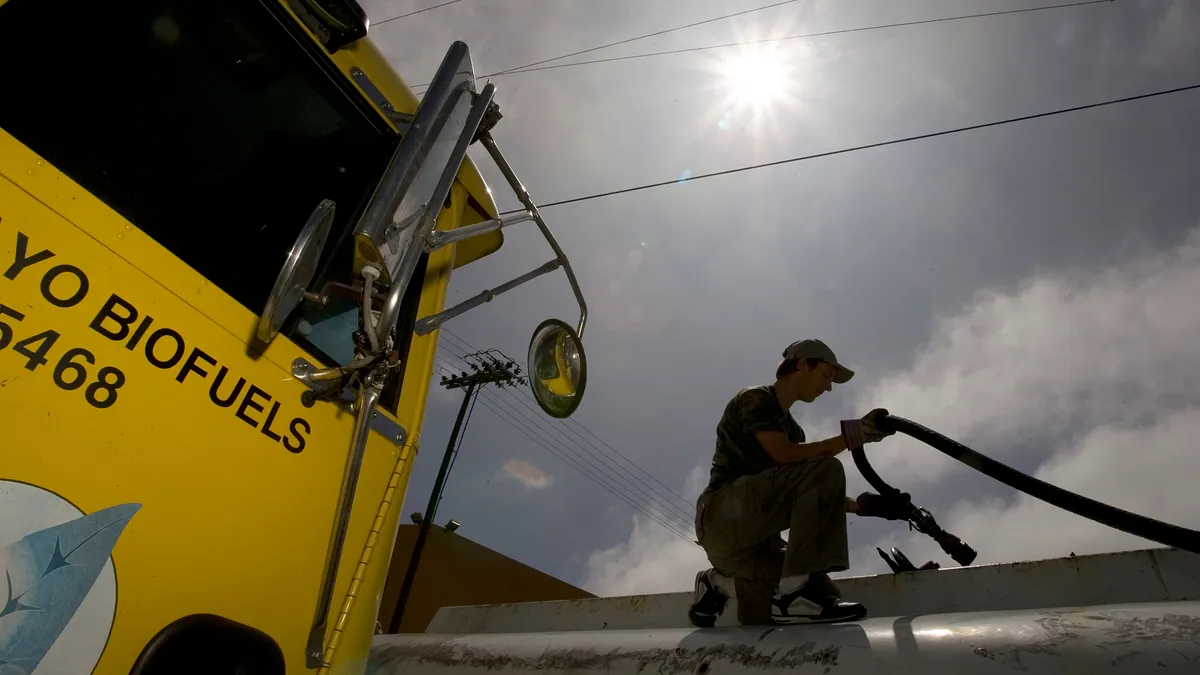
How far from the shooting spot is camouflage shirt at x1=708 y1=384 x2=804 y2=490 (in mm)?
2561

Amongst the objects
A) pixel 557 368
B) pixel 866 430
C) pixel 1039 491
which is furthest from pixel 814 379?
pixel 557 368

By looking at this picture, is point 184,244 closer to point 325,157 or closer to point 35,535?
point 325,157

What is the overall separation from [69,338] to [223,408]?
0.27 m

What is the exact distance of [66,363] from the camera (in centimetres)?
97

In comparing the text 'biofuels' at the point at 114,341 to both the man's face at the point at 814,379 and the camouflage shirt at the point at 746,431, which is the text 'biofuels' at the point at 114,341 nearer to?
the camouflage shirt at the point at 746,431

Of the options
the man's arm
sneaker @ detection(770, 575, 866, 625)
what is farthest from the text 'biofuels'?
the man's arm

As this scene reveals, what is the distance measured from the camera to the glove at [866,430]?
232cm

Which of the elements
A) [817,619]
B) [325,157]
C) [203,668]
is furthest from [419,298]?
[817,619]

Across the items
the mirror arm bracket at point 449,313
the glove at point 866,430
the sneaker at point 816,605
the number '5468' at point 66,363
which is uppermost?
the glove at point 866,430

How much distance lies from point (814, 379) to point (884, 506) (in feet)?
1.86

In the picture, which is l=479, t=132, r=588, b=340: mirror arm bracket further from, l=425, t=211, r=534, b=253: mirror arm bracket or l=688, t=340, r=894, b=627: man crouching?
l=688, t=340, r=894, b=627: man crouching

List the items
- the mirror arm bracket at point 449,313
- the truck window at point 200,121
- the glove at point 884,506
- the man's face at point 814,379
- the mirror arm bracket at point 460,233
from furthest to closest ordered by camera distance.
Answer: the man's face at point 814,379 → the glove at point 884,506 → the mirror arm bracket at point 449,313 → the mirror arm bracket at point 460,233 → the truck window at point 200,121

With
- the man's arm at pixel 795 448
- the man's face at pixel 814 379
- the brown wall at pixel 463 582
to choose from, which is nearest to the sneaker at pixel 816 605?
the man's arm at pixel 795 448

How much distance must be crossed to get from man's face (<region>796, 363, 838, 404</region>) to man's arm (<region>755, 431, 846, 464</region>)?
0.34m
